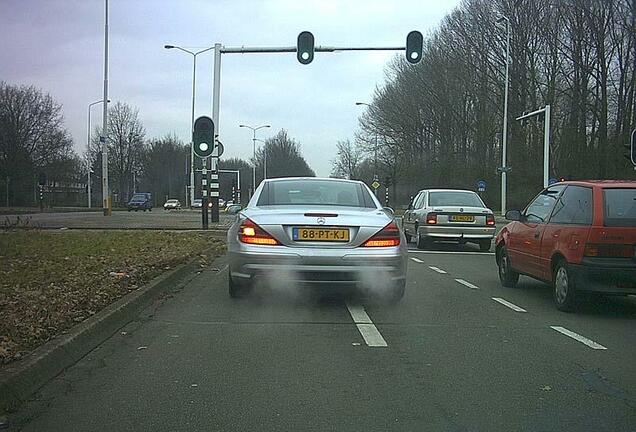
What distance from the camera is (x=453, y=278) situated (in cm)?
1155

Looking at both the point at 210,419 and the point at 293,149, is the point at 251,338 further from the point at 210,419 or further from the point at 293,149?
the point at 293,149

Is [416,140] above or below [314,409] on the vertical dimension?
above

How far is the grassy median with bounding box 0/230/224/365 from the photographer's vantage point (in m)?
6.25

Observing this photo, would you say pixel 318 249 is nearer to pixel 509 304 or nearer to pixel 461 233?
pixel 509 304

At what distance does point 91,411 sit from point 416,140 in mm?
55724

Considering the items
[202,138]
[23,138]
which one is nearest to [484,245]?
[202,138]

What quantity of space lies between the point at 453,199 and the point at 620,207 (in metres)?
10.0

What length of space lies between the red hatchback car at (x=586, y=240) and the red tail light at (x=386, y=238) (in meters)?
1.91

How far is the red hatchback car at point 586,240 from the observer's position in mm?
7680

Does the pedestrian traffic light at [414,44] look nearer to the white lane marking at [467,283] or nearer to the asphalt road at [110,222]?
the asphalt road at [110,222]

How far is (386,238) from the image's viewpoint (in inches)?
313

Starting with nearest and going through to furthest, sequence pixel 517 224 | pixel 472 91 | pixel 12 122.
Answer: pixel 517 224 → pixel 472 91 → pixel 12 122

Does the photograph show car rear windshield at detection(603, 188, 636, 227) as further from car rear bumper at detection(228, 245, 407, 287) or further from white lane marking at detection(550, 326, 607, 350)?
car rear bumper at detection(228, 245, 407, 287)

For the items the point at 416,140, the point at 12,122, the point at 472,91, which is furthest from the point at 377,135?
the point at 12,122
